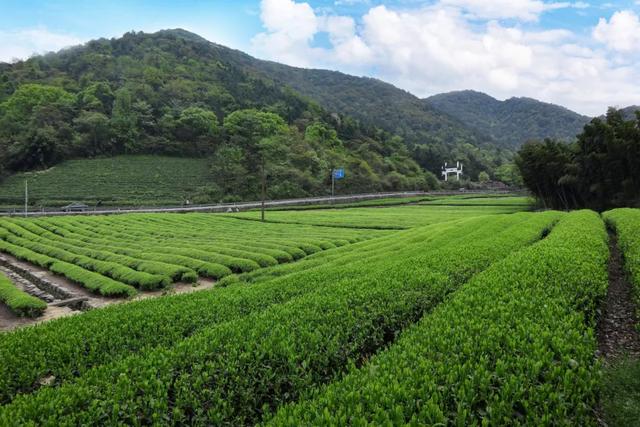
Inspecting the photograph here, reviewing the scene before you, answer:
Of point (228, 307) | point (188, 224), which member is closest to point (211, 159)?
point (188, 224)

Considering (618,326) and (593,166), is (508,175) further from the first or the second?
(618,326)

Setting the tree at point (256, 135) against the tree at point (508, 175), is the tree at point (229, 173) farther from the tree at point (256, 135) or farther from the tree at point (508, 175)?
the tree at point (508, 175)

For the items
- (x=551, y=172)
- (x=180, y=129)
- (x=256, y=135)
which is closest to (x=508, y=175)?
(x=256, y=135)

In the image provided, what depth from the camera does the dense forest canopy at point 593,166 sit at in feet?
127

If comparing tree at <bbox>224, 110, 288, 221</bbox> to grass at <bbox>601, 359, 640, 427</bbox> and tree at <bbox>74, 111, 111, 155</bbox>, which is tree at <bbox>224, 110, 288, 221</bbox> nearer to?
tree at <bbox>74, 111, 111, 155</bbox>

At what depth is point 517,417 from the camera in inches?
196

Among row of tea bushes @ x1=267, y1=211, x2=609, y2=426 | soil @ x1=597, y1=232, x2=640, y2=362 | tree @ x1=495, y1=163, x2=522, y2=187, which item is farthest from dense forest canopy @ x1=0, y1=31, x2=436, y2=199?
row of tea bushes @ x1=267, y1=211, x2=609, y2=426

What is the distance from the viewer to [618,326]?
33.1ft

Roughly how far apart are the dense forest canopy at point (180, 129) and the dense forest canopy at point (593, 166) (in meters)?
51.8

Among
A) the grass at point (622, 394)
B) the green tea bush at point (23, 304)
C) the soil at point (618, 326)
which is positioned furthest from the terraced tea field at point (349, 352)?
the green tea bush at point (23, 304)

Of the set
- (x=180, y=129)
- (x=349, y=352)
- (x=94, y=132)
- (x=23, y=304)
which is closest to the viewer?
(x=349, y=352)

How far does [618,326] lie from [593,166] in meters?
40.1

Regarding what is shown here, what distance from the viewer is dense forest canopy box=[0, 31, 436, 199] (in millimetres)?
92188

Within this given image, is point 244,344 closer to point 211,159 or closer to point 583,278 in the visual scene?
point 583,278
